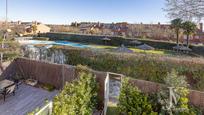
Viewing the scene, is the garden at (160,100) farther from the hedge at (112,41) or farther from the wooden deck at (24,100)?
the hedge at (112,41)

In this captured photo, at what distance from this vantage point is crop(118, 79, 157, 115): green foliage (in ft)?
27.9

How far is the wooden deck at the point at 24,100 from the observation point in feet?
33.6

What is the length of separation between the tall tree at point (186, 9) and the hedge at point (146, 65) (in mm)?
4668

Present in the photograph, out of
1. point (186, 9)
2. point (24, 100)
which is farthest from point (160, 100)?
point (186, 9)

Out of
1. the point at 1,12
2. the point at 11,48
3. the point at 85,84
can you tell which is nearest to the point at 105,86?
the point at 85,84

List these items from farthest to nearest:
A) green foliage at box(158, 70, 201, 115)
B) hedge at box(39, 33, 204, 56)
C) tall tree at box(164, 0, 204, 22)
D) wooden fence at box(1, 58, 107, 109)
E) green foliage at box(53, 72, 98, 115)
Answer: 1. hedge at box(39, 33, 204, 56)
2. tall tree at box(164, 0, 204, 22)
3. wooden fence at box(1, 58, 107, 109)
4. green foliage at box(158, 70, 201, 115)
5. green foliage at box(53, 72, 98, 115)

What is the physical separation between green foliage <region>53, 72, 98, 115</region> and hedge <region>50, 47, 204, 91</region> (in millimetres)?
4146

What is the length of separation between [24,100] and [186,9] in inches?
526

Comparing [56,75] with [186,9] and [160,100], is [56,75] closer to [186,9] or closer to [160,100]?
[160,100]

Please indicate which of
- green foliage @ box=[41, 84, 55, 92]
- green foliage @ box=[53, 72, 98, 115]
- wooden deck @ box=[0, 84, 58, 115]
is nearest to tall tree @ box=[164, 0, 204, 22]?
green foliage @ box=[53, 72, 98, 115]

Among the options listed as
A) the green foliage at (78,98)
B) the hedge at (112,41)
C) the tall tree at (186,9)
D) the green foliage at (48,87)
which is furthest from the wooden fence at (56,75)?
the hedge at (112,41)

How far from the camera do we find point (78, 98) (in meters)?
8.02

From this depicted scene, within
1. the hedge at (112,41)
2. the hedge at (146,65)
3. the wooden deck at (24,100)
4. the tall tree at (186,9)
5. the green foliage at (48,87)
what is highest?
the tall tree at (186,9)

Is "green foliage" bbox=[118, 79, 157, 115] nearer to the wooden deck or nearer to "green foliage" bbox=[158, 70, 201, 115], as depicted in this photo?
"green foliage" bbox=[158, 70, 201, 115]
